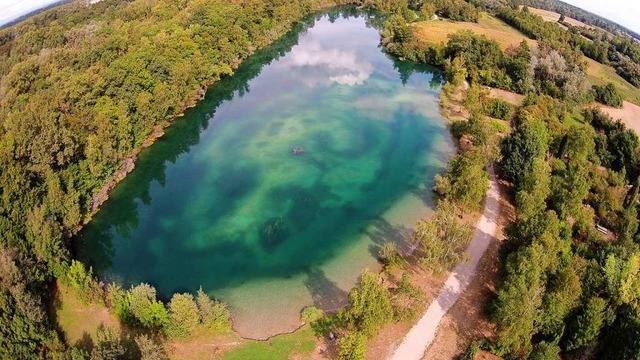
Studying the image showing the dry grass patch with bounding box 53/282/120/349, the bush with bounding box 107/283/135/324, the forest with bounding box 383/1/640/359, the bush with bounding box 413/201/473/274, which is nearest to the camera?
the forest with bounding box 383/1/640/359

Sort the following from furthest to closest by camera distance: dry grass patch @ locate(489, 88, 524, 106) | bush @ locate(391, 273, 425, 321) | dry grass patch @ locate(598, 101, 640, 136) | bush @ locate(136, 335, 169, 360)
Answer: dry grass patch @ locate(489, 88, 524, 106)
dry grass patch @ locate(598, 101, 640, 136)
bush @ locate(391, 273, 425, 321)
bush @ locate(136, 335, 169, 360)

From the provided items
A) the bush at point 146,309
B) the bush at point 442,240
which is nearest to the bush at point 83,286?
the bush at point 146,309

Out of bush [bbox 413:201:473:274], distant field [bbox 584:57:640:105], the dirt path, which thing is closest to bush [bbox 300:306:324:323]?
the dirt path

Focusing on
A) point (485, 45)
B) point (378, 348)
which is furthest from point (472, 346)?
point (485, 45)

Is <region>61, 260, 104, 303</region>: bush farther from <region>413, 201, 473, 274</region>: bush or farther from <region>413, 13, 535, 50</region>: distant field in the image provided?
<region>413, 13, 535, 50</region>: distant field

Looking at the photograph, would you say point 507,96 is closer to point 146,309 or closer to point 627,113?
point 627,113

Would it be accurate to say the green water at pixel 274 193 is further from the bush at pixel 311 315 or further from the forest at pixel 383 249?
the forest at pixel 383 249
